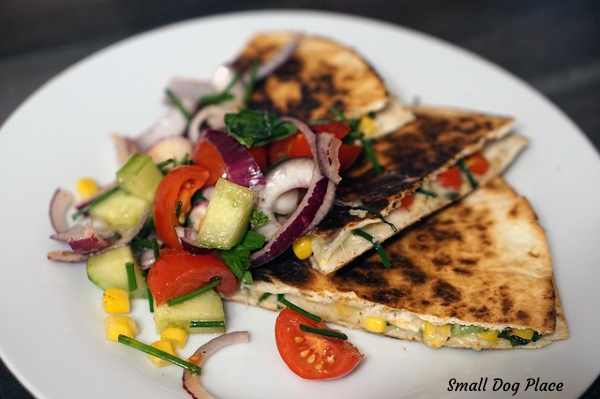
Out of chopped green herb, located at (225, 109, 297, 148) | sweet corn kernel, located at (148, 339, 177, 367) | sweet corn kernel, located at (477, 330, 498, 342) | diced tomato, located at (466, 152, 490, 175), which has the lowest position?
sweet corn kernel, located at (477, 330, 498, 342)

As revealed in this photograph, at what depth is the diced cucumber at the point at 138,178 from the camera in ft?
14.7

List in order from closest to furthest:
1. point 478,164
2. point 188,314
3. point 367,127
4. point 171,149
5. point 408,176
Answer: point 188,314 < point 408,176 < point 171,149 < point 478,164 < point 367,127

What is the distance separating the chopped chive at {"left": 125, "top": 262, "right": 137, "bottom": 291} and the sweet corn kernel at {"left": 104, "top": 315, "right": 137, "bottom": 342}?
20 centimetres

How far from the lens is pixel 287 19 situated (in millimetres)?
6359

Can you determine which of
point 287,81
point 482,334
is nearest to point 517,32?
point 287,81

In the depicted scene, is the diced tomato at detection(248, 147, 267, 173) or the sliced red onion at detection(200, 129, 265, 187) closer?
the sliced red onion at detection(200, 129, 265, 187)

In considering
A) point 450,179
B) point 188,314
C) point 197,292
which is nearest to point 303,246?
point 197,292

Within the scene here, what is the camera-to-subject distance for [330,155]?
13.7ft

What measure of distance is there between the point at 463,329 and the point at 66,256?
2.58m

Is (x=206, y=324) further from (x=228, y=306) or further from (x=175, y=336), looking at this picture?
(x=228, y=306)

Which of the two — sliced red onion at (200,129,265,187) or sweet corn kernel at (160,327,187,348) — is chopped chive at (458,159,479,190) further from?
sweet corn kernel at (160,327,187,348)

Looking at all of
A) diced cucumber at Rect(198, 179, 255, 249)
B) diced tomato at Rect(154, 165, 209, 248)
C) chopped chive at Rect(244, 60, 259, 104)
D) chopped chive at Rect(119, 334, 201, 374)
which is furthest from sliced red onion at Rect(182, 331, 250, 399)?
chopped chive at Rect(244, 60, 259, 104)

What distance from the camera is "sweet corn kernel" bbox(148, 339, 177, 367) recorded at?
3.91m

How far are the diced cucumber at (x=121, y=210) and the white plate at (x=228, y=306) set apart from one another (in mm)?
387
